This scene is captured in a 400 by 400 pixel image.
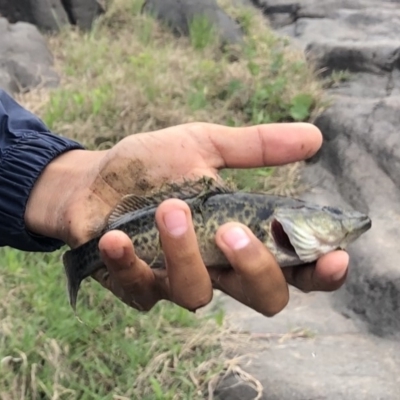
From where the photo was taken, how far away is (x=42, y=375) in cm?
284

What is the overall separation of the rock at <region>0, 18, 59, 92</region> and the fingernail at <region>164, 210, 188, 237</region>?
3771 mm

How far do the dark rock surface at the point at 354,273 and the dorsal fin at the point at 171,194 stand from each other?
46.9 inches

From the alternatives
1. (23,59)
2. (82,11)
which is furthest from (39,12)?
(23,59)

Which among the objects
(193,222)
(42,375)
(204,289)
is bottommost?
(42,375)

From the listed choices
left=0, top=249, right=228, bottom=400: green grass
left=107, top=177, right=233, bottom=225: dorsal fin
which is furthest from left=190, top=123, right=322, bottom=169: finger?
left=0, top=249, right=228, bottom=400: green grass

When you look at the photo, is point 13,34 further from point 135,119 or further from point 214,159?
point 214,159

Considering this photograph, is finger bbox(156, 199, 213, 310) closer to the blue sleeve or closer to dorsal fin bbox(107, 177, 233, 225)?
dorsal fin bbox(107, 177, 233, 225)

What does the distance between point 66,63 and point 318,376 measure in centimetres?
373

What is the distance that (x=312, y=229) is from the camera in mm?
1818

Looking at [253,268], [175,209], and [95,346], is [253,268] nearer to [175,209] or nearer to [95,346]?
[175,209]

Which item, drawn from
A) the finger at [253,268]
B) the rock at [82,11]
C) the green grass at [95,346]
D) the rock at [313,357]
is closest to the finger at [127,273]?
the finger at [253,268]

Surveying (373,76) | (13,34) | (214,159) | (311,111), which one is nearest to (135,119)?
(311,111)

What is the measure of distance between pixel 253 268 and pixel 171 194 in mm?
349

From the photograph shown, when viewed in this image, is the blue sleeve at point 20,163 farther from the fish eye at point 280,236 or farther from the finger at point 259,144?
the fish eye at point 280,236
